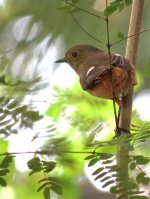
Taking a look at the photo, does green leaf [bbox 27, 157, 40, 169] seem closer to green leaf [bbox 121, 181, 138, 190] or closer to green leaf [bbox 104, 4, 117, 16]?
green leaf [bbox 121, 181, 138, 190]

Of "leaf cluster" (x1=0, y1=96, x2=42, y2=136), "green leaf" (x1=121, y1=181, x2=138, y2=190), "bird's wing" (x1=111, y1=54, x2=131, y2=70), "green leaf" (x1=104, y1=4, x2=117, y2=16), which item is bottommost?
"green leaf" (x1=121, y1=181, x2=138, y2=190)

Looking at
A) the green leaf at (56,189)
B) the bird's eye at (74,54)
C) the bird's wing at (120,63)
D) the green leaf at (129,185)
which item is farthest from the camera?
the bird's eye at (74,54)

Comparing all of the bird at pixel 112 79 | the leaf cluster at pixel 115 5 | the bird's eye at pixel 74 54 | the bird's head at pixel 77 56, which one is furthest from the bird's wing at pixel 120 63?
the bird's eye at pixel 74 54

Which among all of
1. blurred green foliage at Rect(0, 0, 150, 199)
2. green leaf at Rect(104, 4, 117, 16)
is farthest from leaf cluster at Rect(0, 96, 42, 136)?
green leaf at Rect(104, 4, 117, 16)

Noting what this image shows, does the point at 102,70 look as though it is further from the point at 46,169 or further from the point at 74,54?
the point at 74,54

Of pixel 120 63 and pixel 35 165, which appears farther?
pixel 120 63

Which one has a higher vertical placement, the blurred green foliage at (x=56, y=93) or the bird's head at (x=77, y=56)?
the bird's head at (x=77, y=56)

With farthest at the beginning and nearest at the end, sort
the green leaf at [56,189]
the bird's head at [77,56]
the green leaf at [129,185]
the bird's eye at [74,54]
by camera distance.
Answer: the bird's eye at [74,54]
the bird's head at [77,56]
the green leaf at [56,189]
the green leaf at [129,185]

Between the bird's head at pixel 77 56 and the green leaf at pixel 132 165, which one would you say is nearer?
the green leaf at pixel 132 165

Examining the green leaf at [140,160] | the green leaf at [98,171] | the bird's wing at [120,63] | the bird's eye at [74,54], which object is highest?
the bird's eye at [74,54]

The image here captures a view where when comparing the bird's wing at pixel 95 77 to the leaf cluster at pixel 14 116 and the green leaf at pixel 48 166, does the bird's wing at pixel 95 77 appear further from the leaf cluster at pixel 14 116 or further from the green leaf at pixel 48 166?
the green leaf at pixel 48 166

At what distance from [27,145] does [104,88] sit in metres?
0.31

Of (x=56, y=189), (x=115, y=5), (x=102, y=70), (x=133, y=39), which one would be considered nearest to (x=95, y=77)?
(x=102, y=70)

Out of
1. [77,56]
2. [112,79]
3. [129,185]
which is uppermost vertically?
[77,56]
